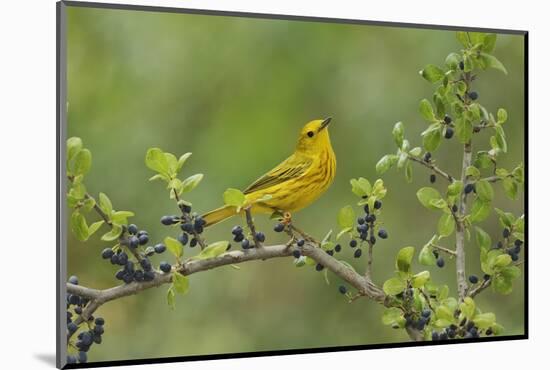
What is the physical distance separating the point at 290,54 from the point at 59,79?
98cm

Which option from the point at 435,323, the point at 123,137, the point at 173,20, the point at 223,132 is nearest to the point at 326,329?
the point at 435,323

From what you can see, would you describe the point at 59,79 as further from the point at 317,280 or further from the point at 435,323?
the point at 435,323

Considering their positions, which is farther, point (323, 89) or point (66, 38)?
point (323, 89)

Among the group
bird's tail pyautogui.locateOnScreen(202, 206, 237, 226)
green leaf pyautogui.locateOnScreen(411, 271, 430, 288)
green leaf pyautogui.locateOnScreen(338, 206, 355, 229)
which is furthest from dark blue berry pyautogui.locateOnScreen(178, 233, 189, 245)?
green leaf pyautogui.locateOnScreen(411, 271, 430, 288)

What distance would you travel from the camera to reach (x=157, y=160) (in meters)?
3.72

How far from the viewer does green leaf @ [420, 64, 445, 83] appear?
4234 millimetres

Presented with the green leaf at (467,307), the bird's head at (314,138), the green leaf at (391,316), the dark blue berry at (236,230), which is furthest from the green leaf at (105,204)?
the green leaf at (467,307)

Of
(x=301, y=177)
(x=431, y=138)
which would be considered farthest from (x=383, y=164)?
(x=301, y=177)

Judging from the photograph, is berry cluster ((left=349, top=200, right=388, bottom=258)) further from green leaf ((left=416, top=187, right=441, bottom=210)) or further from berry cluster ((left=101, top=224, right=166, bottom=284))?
berry cluster ((left=101, top=224, right=166, bottom=284))

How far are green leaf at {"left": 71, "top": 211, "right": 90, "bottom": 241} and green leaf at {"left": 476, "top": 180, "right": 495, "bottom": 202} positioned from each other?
178 centimetres

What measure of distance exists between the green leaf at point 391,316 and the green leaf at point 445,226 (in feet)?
1.33

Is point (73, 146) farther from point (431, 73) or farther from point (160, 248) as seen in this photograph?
point (431, 73)

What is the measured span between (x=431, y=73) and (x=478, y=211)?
660mm

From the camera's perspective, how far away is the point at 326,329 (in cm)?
407
